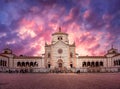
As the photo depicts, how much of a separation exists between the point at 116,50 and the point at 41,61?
28373 millimetres

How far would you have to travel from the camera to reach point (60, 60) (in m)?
76.9

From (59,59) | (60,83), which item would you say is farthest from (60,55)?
(60,83)

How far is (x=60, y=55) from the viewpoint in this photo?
255ft

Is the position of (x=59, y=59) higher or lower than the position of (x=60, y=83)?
higher

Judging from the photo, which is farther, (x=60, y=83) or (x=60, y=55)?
(x=60, y=55)

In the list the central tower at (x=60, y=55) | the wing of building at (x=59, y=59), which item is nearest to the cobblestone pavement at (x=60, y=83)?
the wing of building at (x=59, y=59)

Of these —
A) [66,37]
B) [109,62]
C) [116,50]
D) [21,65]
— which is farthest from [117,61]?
[21,65]

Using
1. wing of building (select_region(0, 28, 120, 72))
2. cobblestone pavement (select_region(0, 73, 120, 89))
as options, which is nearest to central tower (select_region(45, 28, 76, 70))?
wing of building (select_region(0, 28, 120, 72))

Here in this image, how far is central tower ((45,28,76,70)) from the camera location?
76600 mm

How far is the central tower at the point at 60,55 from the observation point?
76.6 meters

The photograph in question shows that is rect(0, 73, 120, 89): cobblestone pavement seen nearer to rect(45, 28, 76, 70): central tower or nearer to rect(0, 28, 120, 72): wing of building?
rect(0, 28, 120, 72): wing of building

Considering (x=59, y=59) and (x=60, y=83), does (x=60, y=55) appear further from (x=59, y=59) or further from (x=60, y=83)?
(x=60, y=83)

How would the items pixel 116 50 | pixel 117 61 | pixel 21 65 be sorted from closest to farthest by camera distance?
pixel 117 61, pixel 21 65, pixel 116 50

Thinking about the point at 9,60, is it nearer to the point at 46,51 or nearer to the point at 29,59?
the point at 29,59
